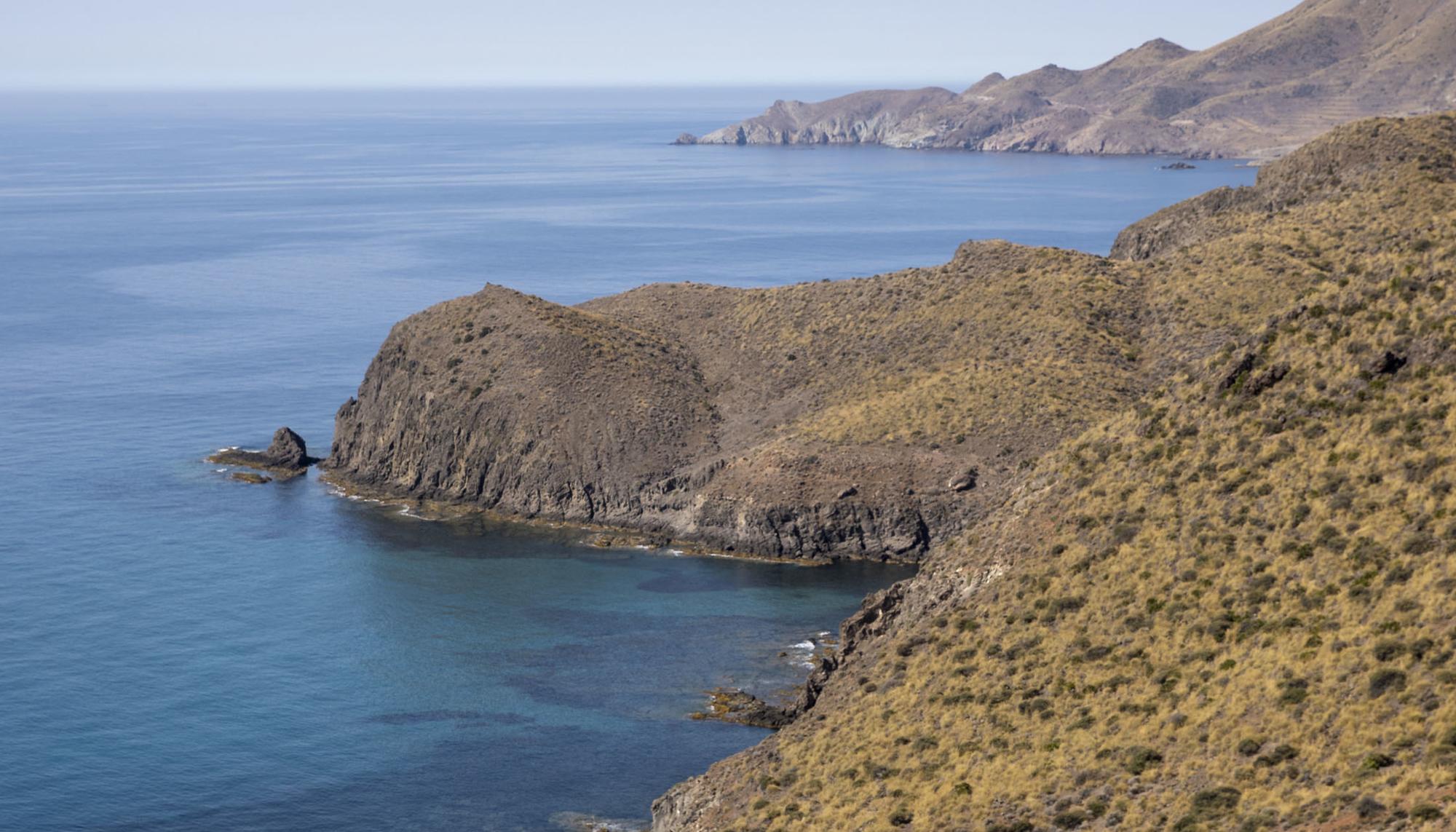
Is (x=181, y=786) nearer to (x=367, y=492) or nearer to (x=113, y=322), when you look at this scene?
(x=367, y=492)

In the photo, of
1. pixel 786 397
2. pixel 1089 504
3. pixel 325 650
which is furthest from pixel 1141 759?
pixel 786 397

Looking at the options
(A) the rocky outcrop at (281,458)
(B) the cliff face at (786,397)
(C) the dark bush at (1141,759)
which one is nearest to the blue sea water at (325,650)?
(A) the rocky outcrop at (281,458)

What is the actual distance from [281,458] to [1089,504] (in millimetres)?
80354

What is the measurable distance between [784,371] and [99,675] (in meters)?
58.3

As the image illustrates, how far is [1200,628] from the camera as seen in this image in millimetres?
54500

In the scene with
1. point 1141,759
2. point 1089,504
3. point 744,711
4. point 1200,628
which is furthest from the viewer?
point 744,711

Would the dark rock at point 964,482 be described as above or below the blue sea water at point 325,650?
above

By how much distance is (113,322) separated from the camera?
191 metres

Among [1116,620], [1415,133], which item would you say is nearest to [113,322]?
[1415,133]

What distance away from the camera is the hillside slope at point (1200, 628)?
46.1 meters

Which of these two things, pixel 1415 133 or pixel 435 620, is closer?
pixel 435 620

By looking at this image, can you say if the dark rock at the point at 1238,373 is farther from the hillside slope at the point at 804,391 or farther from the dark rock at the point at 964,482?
the dark rock at the point at 964,482

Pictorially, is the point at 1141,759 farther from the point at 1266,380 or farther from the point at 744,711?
the point at 744,711

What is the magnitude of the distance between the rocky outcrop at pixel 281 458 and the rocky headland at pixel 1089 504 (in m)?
6.18
